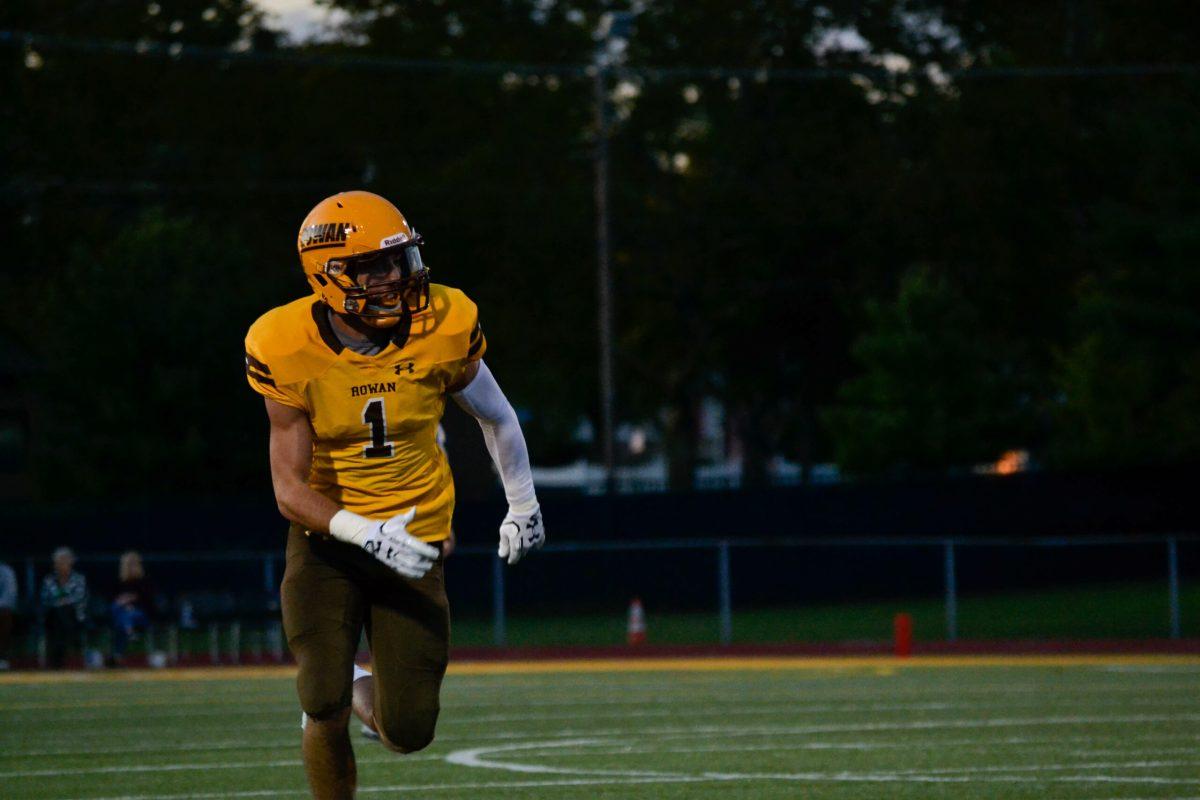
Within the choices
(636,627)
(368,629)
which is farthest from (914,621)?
(368,629)

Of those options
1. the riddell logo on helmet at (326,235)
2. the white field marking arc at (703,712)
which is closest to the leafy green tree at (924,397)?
the white field marking arc at (703,712)

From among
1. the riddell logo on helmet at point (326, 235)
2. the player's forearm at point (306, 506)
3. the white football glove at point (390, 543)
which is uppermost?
the riddell logo on helmet at point (326, 235)

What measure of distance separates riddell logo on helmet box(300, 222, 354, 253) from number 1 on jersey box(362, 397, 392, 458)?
1.68 ft

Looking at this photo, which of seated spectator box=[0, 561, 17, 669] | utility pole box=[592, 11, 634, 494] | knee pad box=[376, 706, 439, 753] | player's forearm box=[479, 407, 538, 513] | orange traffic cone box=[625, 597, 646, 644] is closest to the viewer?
knee pad box=[376, 706, 439, 753]

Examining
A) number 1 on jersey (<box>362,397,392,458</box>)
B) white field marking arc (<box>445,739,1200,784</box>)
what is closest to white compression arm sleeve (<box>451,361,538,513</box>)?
number 1 on jersey (<box>362,397,392,458</box>)

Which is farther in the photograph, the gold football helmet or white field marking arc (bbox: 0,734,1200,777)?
white field marking arc (bbox: 0,734,1200,777)

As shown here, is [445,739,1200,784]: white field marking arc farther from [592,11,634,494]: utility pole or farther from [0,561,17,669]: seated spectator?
[592,11,634,494]: utility pole

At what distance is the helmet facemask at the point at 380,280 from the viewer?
677cm

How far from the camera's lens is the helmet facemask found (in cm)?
677

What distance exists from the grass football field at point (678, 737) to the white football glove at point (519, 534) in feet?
7.96

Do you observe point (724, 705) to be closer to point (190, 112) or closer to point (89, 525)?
point (89, 525)

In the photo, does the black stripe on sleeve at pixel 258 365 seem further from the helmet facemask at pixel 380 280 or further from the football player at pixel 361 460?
the helmet facemask at pixel 380 280

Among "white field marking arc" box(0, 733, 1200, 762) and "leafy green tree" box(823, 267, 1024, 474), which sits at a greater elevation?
"leafy green tree" box(823, 267, 1024, 474)

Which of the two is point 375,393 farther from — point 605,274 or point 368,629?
point 605,274
